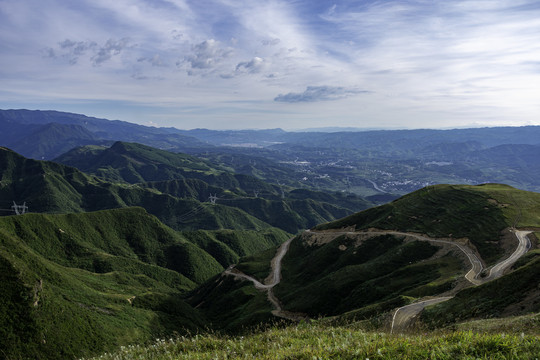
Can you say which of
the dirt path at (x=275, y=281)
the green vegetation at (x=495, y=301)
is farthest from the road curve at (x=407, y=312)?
the dirt path at (x=275, y=281)

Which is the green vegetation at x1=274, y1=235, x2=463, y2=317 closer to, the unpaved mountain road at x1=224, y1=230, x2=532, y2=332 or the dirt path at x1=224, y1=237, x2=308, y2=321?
the dirt path at x1=224, y1=237, x2=308, y2=321

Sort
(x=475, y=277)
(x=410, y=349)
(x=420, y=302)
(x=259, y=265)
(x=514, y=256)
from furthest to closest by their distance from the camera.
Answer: (x=259, y=265), (x=514, y=256), (x=475, y=277), (x=420, y=302), (x=410, y=349)

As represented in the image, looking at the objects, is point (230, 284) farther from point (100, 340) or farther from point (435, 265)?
point (435, 265)

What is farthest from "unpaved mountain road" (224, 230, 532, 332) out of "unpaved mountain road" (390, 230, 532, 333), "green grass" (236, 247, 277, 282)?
"green grass" (236, 247, 277, 282)

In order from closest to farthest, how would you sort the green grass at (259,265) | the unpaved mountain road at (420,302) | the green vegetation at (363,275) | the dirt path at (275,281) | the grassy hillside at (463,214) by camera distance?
1. the unpaved mountain road at (420,302)
2. the green vegetation at (363,275)
3. the dirt path at (275,281)
4. the grassy hillside at (463,214)
5. the green grass at (259,265)

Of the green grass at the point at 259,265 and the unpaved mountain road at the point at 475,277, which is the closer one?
the unpaved mountain road at the point at 475,277

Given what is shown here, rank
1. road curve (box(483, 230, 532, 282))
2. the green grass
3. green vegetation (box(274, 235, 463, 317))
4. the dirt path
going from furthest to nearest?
1. the green grass
2. the dirt path
3. green vegetation (box(274, 235, 463, 317))
4. road curve (box(483, 230, 532, 282))

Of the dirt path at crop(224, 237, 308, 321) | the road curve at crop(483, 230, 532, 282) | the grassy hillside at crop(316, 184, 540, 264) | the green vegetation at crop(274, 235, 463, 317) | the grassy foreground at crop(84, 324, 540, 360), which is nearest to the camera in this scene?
the grassy foreground at crop(84, 324, 540, 360)

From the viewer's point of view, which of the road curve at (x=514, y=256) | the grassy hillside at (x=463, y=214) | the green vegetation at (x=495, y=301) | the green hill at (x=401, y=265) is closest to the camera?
the green vegetation at (x=495, y=301)

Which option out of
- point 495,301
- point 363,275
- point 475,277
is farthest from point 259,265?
point 495,301

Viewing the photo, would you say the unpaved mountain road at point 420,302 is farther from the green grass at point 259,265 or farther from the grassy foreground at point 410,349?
the grassy foreground at point 410,349

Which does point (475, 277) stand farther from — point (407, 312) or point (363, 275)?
point (363, 275)

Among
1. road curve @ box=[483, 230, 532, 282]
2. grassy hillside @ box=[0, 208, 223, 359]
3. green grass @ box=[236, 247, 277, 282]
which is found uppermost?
road curve @ box=[483, 230, 532, 282]

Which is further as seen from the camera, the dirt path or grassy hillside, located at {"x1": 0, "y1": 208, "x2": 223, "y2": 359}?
the dirt path
